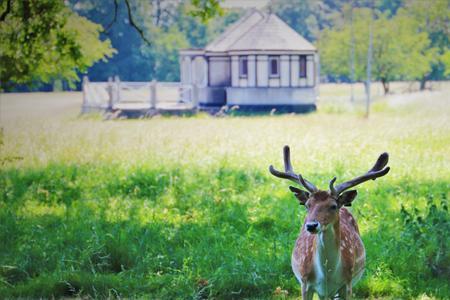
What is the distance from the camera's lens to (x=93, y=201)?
6207mm

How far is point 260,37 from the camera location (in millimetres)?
19016

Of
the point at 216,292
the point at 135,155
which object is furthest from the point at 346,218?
the point at 135,155

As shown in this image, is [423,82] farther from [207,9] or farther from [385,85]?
[207,9]

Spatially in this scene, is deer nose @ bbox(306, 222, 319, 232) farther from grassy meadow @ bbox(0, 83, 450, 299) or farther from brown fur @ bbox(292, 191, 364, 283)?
grassy meadow @ bbox(0, 83, 450, 299)

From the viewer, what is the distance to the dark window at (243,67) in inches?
749

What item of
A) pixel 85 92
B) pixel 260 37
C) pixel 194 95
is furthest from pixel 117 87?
pixel 260 37

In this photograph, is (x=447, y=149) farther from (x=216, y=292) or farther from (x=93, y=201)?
(x=216, y=292)

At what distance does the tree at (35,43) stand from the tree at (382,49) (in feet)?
21.8

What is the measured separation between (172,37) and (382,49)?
560 centimetres

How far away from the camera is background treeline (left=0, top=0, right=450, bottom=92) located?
7.62m

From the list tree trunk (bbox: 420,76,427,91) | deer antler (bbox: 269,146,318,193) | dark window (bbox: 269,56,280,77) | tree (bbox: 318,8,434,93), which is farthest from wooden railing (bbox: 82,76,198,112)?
deer antler (bbox: 269,146,318,193)

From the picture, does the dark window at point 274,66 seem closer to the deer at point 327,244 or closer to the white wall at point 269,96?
the white wall at point 269,96

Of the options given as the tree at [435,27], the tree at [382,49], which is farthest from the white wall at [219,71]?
the tree at [435,27]

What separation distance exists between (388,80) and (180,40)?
5144mm
